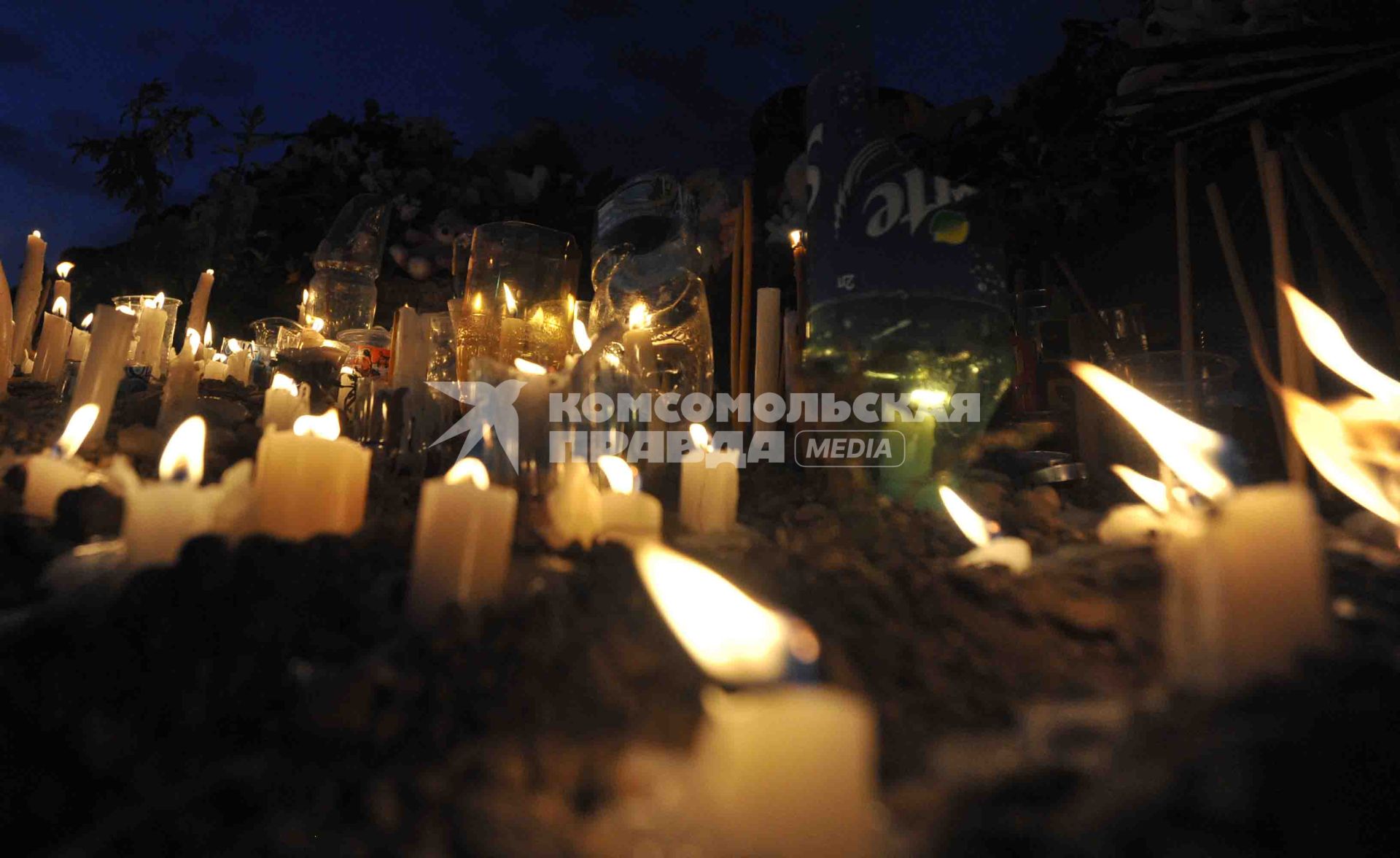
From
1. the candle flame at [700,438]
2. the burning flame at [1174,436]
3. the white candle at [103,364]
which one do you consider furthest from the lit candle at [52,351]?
the burning flame at [1174,436]

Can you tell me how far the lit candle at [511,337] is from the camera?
2.69 meters

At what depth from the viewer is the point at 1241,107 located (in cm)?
193

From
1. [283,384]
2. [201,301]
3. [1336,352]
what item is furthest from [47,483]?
[1336,352]

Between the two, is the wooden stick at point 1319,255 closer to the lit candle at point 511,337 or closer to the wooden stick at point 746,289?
the wooden stick at point 746,289

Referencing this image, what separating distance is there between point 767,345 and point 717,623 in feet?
5.78

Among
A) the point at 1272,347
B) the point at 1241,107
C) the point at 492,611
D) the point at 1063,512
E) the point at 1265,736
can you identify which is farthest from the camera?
the point at 1272,347

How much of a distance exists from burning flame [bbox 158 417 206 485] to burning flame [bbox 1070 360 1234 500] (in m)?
1.49

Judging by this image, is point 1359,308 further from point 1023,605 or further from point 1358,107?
point 1023,605

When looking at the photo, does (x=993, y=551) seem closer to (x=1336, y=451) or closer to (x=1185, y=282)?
(x=1336, y=451)

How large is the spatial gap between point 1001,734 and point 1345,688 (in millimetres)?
258

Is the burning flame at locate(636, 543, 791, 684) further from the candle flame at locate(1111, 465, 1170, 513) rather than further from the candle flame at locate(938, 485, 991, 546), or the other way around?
the candle flame at locate(1111, 465, 1170, 513)

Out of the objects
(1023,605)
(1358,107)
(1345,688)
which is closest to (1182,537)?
(1345,688)

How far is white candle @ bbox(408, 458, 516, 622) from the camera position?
0.88 m

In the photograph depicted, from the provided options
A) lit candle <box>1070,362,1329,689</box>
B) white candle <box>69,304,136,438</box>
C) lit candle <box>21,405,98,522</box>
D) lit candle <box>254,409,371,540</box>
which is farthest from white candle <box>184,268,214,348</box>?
lit candle <box>1070,362,1329,689</box>
